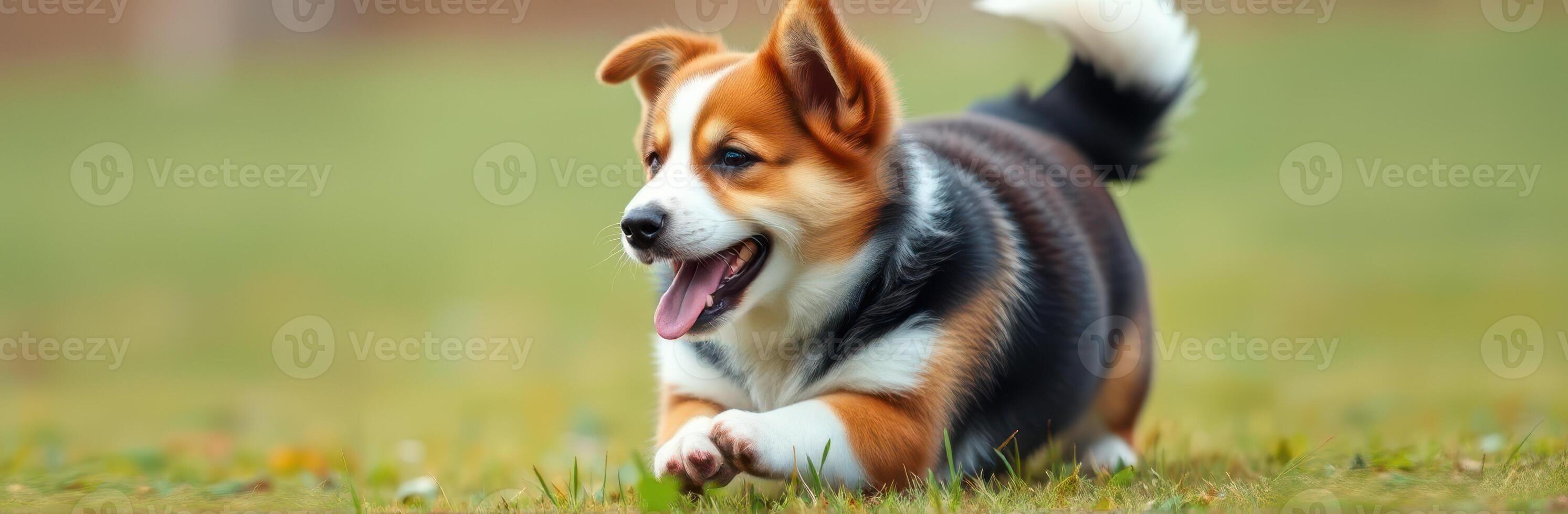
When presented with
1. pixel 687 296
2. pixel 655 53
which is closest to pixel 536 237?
pixel 655 53

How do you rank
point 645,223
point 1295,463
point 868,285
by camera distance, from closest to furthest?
point 645,223 → point 868,285 → point 1295,463

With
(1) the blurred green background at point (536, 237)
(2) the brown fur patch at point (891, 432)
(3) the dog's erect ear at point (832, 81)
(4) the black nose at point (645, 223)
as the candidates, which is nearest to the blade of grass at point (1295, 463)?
(1) the blurred green background at point (536, 237)

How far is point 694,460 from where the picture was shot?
2680 mm

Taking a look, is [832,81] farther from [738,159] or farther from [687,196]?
A: [687,196]

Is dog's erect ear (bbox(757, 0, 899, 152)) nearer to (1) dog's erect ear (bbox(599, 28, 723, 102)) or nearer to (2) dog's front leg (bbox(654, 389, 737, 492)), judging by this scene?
(1) dog's erect ear (bbox(599, 28, 723, 102))

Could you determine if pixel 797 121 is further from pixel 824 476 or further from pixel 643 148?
pixel 824 476

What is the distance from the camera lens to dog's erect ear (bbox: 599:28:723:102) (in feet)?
11.2

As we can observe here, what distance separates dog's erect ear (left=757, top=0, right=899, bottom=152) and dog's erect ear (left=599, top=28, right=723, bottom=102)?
50 centimetres

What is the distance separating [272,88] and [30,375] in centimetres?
903

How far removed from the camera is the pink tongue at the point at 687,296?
2.93 m

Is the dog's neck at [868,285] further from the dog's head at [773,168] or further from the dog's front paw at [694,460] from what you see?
the dog's front paw at [694,460]

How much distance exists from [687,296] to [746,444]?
0.47 m

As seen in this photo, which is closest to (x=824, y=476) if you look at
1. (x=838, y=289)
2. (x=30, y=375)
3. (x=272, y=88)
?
(x=838, y=289)

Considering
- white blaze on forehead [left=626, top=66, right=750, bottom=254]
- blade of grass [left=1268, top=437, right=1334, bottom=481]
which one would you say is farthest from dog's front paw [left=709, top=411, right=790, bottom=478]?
blade of grass [left=1268, top=437, right=1334, bottom=481]
